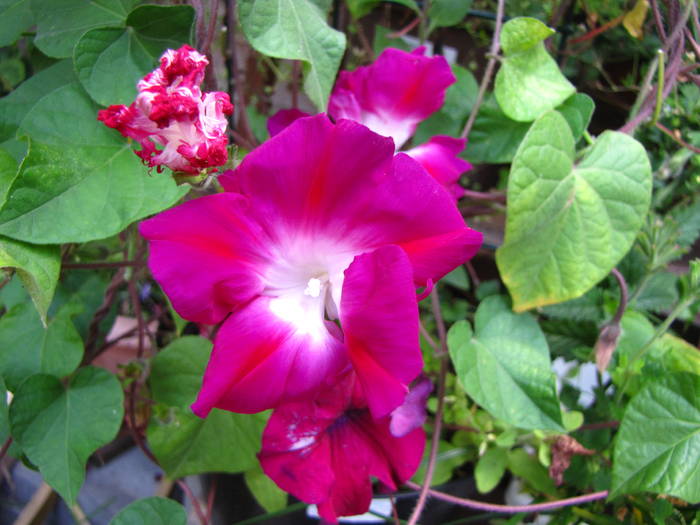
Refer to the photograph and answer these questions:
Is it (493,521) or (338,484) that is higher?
(338,484)

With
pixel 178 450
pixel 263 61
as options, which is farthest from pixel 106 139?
pixel 263 61

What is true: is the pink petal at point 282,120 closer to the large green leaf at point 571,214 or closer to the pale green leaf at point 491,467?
the large green leaf at point 571,214

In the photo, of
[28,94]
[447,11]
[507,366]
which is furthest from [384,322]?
[447,11]

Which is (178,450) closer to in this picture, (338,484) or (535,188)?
(338,484)

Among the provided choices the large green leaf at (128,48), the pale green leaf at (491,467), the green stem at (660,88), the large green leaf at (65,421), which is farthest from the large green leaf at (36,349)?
the green stem at (660,88)

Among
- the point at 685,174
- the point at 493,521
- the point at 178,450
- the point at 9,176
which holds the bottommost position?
the point at 493,521

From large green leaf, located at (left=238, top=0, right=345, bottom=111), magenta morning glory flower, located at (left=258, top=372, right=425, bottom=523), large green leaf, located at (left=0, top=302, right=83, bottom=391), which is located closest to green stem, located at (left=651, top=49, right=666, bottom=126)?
large green leaf, located at (left=238, top=0, right=345, bottom=111)

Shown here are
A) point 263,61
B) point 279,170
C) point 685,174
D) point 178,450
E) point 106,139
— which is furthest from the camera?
point 263,61
